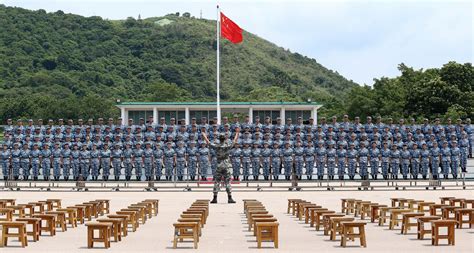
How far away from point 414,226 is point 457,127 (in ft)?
56.4

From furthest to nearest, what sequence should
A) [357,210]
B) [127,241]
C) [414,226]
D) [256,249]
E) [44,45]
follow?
[44,45] → [357,210] → [414,226] → [127,241] → [256,249]

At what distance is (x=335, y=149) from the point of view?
3469cm

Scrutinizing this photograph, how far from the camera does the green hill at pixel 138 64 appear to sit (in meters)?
115

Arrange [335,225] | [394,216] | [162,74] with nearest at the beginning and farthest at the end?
1. [335,225]
2. [394,216]
3. [162,74]

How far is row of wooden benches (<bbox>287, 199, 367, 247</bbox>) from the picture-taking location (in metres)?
16.5

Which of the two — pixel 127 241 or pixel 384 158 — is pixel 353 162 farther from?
pixel 127 241

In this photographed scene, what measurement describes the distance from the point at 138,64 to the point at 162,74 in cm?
473

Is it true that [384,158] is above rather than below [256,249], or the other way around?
above

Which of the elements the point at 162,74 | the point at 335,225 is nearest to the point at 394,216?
the point at 335,225

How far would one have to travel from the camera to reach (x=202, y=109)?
5609 cm

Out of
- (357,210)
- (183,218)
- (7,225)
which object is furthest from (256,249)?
(357,210)

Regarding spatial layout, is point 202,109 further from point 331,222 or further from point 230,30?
point 331,222

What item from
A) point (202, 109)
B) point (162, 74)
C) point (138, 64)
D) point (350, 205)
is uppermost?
point (138, 64)

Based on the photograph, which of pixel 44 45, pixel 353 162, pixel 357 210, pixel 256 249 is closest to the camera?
pixel 256 249
